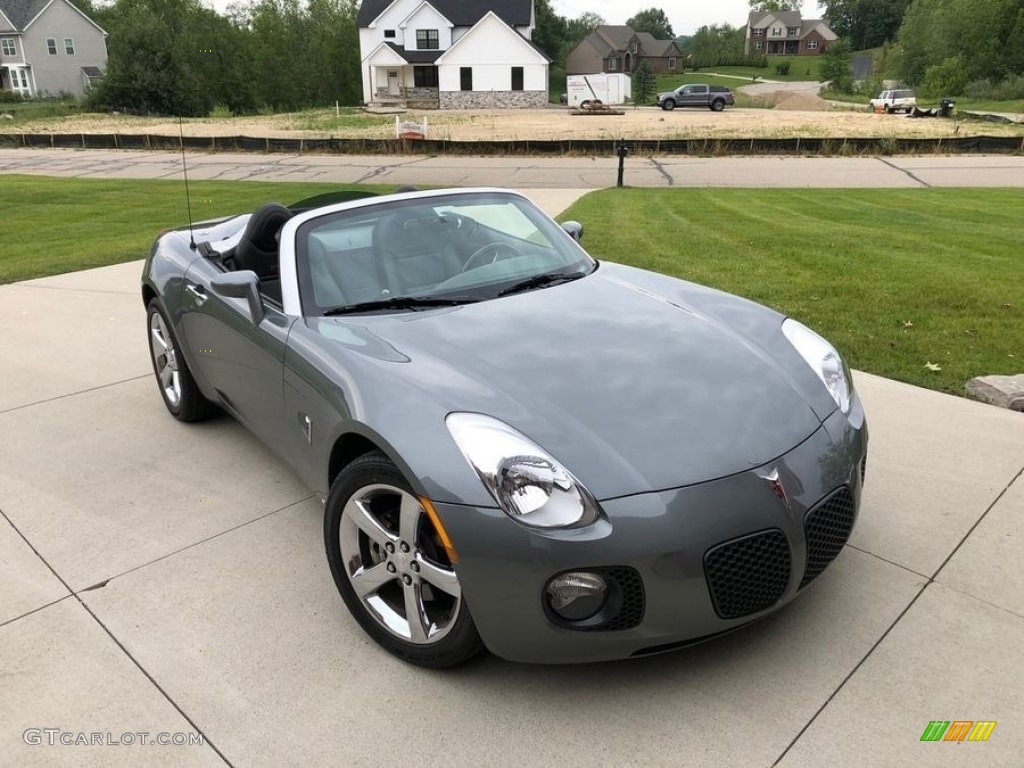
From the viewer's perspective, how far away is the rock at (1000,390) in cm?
443

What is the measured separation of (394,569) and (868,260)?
697 centimetres

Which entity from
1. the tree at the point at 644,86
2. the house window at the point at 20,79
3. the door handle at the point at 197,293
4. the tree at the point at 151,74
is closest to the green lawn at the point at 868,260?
the door handle at the point at 197,293

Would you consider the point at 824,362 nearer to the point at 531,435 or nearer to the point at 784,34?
the point at 531,435

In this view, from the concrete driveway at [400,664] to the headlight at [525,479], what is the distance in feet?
2.13

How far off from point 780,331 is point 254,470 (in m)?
2.62

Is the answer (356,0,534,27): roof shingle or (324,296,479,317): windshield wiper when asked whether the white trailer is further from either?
(324,296,479,317): windshield wiper

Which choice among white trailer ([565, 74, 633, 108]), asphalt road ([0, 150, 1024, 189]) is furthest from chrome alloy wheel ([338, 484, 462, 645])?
white trailer ([565, 74, 633, 108])

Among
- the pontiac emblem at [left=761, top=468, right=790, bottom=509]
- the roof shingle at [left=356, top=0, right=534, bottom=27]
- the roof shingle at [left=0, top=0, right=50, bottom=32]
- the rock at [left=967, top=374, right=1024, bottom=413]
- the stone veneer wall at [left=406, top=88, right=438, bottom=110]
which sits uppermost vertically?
the roof shingle at [left=0, top=0, right=50, bottom=32]

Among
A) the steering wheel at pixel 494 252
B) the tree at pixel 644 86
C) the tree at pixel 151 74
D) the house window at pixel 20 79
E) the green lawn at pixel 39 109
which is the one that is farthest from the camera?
the house window at pixel 20 79

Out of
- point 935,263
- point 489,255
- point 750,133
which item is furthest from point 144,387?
point 750,133

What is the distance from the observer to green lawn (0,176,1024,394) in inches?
223

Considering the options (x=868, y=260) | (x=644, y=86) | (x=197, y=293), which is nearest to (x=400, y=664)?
(x=197, y=293)

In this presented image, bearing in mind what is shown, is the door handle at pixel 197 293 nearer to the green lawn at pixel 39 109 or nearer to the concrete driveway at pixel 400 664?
the concrete driveway at pixel 400 664

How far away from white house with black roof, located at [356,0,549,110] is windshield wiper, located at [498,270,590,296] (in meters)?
59.0
